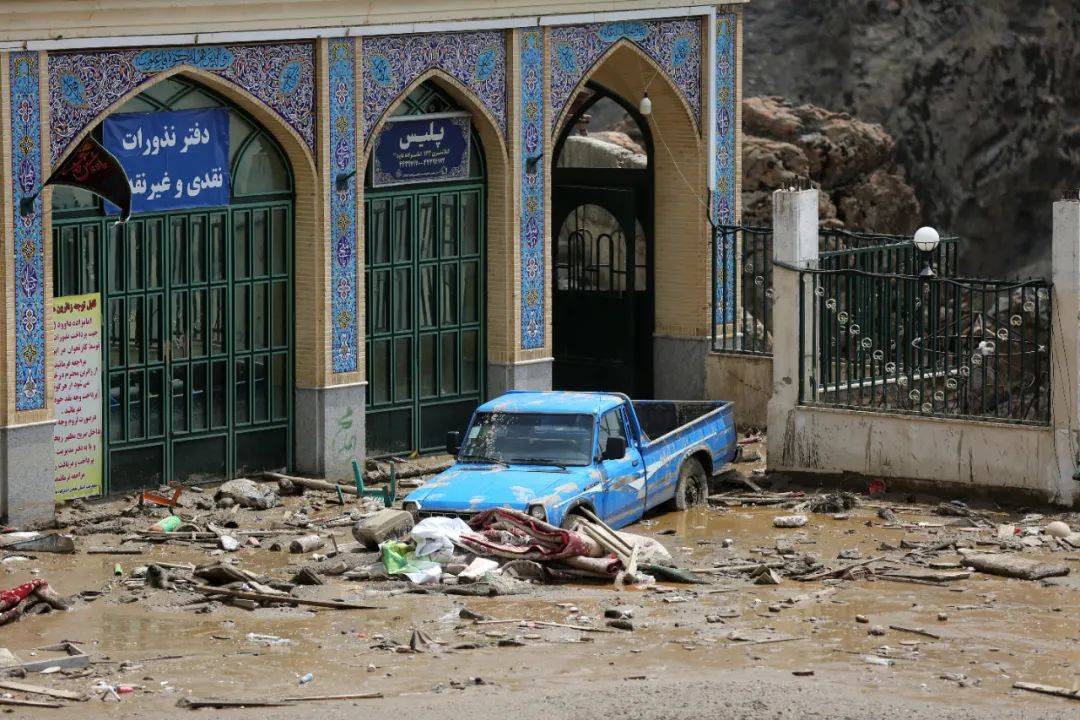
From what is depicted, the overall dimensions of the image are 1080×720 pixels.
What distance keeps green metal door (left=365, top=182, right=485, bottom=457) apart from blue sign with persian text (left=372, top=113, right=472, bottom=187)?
0.18 m

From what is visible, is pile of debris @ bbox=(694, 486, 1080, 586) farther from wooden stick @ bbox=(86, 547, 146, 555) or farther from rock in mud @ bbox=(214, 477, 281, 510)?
wooden stick @ bbox=(86, 547, 146, 555)

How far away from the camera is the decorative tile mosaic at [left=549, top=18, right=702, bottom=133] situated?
24.3 metres

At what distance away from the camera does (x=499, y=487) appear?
1822 cm

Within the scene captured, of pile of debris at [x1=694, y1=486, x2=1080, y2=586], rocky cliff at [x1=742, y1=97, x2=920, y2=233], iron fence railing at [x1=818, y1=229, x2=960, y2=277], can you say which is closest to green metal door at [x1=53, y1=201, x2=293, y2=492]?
pile of debris at [x1=694, y1=486, x2=1080, y2=586]

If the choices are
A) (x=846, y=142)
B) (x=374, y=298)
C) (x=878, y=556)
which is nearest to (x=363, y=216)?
(x=374, y=298)

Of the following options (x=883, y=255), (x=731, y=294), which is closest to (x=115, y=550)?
(x=883, y=255)

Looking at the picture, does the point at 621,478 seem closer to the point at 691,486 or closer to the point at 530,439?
the point at 530,439

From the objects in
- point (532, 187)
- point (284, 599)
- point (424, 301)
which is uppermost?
point (532, 187)

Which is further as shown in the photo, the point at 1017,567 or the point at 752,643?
the point at 1017,567

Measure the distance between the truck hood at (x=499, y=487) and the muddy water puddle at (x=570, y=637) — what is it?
1083mm

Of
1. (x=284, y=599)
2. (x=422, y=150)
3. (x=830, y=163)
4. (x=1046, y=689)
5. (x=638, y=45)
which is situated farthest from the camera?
(x=830, y=163)

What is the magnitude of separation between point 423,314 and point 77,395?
4636mm

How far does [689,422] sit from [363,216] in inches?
162

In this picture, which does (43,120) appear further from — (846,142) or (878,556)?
(846,142)
